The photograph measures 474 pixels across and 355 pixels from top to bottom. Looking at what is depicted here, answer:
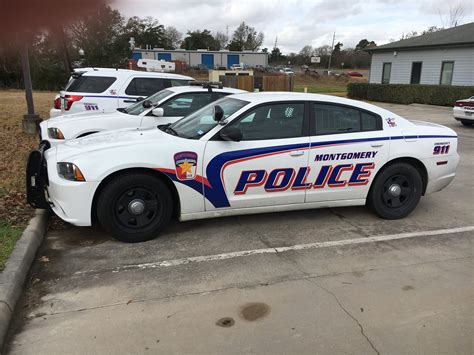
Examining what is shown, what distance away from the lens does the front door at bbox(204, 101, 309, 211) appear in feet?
15.5

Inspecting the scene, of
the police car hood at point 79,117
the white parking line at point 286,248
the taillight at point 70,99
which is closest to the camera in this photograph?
the white parking line at point 286,248

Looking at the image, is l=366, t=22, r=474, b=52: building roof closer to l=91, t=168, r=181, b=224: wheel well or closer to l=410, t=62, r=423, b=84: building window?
l=410, t=62, r=423, b=84: building window

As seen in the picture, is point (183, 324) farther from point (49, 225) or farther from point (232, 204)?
point (49, 225)

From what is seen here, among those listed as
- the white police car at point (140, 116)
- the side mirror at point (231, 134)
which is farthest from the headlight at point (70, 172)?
the white police car at point (140, 116)

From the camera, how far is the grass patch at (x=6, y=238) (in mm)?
3928

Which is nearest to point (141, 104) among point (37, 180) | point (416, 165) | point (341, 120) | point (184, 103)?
point (184, 103)

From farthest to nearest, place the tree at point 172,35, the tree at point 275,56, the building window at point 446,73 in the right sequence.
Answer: the tree at point 275,56 → the building window at point 446,73 → the tree at point 172,35

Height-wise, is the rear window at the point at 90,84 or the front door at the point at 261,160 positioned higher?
the rear window at the point at 90,84

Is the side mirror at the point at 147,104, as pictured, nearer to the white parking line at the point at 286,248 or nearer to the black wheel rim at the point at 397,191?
the white parking line at the point at 286,248

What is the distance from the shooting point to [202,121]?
5.18 m

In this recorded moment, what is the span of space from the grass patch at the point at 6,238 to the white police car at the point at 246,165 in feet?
1.12

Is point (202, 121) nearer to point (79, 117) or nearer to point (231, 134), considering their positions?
point (231, 134)

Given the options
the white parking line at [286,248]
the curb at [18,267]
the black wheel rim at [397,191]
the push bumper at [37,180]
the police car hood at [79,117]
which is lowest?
the white parking line at [286,248]

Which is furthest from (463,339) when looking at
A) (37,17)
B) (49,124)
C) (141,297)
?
(49,124)
